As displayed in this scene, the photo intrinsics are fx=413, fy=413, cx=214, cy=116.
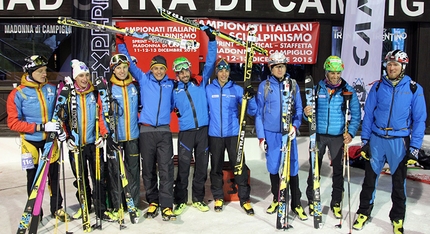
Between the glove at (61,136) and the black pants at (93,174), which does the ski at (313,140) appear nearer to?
the black pants at (93,174)

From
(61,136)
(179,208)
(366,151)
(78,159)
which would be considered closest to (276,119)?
(366,151)

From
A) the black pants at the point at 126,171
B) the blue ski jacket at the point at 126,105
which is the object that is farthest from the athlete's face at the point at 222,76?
the black pants at the point at 126,171

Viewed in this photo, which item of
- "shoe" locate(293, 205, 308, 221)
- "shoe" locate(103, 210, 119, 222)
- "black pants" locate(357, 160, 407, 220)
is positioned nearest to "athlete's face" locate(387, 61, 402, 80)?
"black pants" locate(357, 160, 407, 220)

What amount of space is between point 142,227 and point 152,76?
5.72 feet

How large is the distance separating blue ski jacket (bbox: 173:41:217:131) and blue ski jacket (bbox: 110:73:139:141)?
1.71 feet

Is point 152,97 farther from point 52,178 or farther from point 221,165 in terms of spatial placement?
point 52,178

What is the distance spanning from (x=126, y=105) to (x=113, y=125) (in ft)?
0.97

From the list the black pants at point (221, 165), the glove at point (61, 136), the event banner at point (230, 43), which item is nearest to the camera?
the glove at point (61, 136)

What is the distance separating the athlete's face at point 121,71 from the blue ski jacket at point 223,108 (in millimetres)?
1043

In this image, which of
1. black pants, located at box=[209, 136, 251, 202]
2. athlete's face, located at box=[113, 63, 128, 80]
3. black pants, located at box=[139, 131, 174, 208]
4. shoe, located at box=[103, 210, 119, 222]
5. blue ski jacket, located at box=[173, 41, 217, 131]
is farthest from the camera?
black pants, located at box=[209, 136, 251, 202]

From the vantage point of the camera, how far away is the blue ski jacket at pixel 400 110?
169 inches

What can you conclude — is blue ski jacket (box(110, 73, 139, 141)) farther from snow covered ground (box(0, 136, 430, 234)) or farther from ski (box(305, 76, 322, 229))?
ski (box(305, 76, 322, 229))

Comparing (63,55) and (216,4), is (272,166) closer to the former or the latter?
(216,4)

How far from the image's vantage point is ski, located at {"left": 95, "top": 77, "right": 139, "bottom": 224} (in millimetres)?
4520
